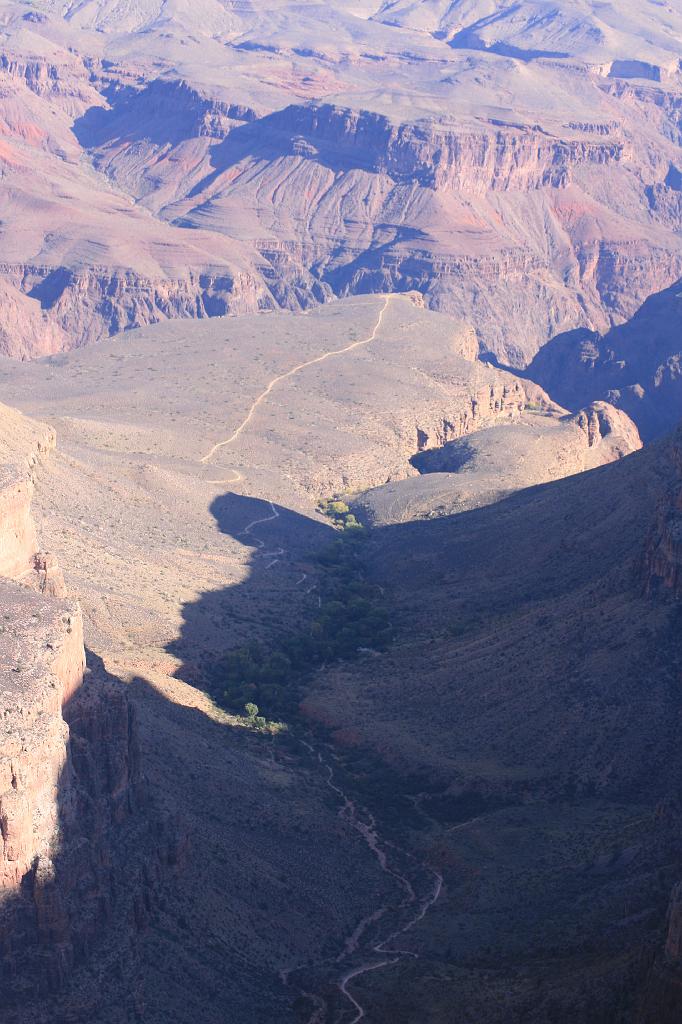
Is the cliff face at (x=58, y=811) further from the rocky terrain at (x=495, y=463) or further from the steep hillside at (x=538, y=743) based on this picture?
the rocky terrain at (x=495, y=463)

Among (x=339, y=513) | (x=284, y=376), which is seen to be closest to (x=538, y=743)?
(x=339, y=513)

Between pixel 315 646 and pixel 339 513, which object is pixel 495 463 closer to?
pixel 339 513

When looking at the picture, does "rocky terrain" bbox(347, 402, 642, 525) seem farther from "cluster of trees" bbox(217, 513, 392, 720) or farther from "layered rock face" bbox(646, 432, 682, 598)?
"layered rock face" bbox(646, 432, 682, 598)

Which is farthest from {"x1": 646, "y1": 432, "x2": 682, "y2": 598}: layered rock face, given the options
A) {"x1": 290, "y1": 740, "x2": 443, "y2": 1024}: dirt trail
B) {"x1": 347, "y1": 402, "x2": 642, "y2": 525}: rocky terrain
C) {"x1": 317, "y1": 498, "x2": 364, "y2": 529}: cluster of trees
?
{"x1": 317, "y1": 498, "x2": 364, "y2": 529}: cluster of trees

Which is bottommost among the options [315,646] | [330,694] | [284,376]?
[284,376]

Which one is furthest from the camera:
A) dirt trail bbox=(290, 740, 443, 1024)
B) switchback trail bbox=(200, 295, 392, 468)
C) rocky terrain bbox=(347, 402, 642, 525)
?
switchback trail bbox=(200, 295, 392, 468)

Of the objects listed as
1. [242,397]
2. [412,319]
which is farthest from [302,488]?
[412,319]
